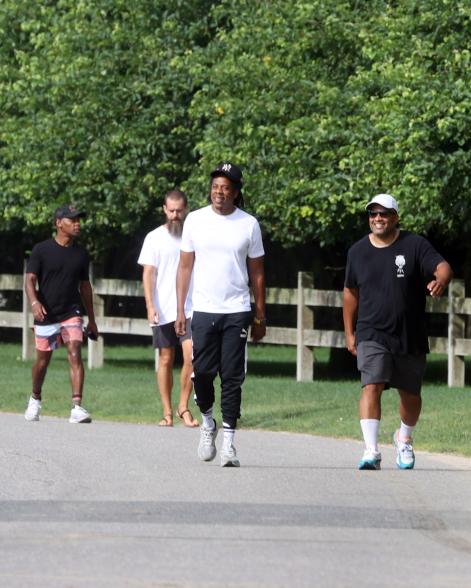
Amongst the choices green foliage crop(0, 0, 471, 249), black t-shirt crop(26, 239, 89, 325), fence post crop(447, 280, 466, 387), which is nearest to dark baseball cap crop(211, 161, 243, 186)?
black t-shirt crop(26, 239, 89, 325)

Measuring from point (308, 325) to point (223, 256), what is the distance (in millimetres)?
10373

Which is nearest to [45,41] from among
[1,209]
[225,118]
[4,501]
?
[1,209]

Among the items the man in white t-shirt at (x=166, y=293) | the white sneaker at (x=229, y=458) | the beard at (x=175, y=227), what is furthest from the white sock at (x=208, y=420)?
the beard at (x=175, y=227)

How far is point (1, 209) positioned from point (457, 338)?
9.58 metres

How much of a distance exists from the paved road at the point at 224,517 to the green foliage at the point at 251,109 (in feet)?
23.5

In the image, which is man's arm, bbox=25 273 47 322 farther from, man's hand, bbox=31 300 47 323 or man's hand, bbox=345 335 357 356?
man's hand, bbox=345 335 357 356

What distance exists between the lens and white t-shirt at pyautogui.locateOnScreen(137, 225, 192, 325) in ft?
50.8

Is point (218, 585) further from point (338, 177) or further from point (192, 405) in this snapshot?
point (338, 177)

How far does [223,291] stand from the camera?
471 inches

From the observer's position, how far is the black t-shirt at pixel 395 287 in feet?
38.1

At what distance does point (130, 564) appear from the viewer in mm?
7555

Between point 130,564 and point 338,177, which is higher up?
point 338,177

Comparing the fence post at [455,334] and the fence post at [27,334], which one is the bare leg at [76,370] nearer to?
the fence post at [455,334]

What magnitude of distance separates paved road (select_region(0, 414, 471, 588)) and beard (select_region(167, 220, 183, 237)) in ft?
7.85
